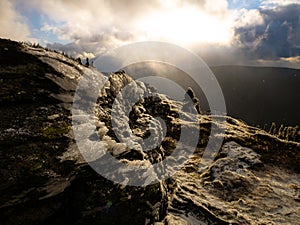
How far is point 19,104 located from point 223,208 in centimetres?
1548

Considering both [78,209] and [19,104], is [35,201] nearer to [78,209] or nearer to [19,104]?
[78,209]

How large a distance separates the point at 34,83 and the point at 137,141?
6.20 metres

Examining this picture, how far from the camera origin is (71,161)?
34.1 feet

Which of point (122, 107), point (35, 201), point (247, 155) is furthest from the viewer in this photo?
point (247, 155)

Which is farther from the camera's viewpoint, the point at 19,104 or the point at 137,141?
the point at 137,141

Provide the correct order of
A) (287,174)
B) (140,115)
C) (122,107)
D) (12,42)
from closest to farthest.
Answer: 1. (12,42)
2. (122,107)
3. (140,115)
4. (287,174)

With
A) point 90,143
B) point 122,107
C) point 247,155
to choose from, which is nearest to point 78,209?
point 90,143

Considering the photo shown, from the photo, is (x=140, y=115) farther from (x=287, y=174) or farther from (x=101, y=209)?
(x=287, y=174)

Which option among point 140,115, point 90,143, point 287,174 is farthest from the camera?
point 287,174

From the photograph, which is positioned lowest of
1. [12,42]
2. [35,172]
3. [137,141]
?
[35,172]

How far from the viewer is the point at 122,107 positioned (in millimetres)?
16188

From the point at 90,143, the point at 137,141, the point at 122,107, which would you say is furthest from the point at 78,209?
the point at 122,107

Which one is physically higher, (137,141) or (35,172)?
(137,141)

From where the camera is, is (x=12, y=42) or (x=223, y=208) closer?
(x=12, y=42)
